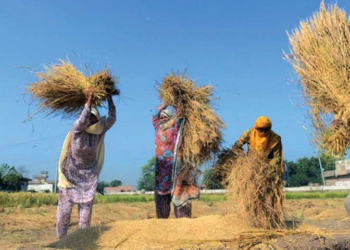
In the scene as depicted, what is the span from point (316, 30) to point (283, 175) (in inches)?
71.0

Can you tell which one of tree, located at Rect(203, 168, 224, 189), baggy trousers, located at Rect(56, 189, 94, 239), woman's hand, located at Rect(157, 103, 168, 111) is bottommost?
baggy trousers, located at Rect(56, 189, 94, 239)

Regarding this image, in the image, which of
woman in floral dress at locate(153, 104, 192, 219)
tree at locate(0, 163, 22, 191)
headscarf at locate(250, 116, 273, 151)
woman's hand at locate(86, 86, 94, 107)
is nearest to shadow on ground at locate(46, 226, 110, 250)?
woman in floral dress at locate(153, 104, 192, 219)

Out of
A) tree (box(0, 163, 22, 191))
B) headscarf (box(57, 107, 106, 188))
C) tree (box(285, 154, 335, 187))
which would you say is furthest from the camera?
tree (box(285, 154, 335, 187))

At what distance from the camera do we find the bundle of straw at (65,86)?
394cm

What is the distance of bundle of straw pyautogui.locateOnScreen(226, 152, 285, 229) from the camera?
3.33 meters

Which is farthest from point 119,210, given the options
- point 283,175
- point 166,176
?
point 283,175

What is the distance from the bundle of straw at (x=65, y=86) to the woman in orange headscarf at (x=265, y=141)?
1.66 metres

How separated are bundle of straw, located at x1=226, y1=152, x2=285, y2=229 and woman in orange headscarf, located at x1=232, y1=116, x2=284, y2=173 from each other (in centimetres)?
27

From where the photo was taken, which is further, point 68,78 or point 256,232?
point 68,78

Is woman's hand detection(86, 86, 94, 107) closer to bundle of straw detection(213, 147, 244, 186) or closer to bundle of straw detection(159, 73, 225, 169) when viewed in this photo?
bundle of straw detection(159, 73, 225, 169)

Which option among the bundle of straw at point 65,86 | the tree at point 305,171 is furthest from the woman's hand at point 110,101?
the tree at point 305,171

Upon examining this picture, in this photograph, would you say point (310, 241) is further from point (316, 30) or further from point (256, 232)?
point (316, 30)

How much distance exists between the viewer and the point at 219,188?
4.09 meters

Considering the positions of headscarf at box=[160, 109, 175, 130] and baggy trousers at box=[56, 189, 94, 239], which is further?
headscarf at box=[160, 109, 175, 130]
